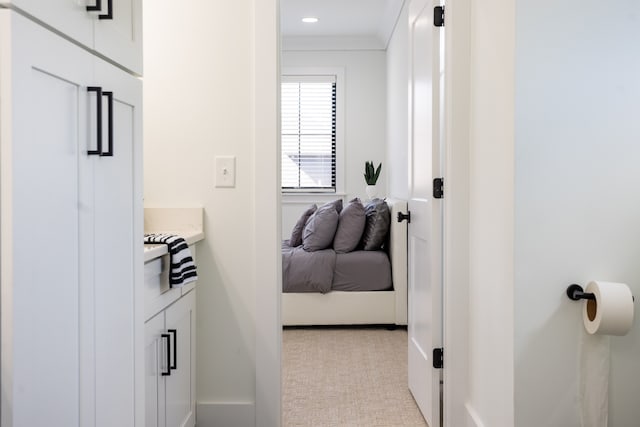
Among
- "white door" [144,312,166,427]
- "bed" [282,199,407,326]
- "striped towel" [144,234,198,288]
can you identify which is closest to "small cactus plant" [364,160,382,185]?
"bed" [282,199,407,326]

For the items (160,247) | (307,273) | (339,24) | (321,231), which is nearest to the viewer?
(160,247)

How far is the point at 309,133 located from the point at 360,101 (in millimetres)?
666

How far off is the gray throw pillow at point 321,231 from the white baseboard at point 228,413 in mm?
2261

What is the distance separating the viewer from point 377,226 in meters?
4.79

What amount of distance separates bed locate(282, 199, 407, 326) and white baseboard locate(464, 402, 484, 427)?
213 centimetres

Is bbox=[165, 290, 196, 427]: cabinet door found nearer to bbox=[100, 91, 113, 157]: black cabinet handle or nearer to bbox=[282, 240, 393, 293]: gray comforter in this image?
bbox=[100, 91, 113, 157]: black cabinet handle

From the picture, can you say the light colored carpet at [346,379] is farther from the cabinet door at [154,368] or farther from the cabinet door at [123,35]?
the cabinet door at [123,35]

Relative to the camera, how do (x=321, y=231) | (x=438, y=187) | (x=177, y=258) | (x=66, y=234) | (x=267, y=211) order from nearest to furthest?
(x=66, y=234)
(x=177, y=258)
(x=267, y=211)
(x=438, y=187)
(x=321, y=231)

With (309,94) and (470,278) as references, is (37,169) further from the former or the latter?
(309,94)

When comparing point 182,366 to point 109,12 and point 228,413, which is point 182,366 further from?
point 109,12

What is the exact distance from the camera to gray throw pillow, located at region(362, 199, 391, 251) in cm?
480

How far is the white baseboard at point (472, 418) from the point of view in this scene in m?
2.33

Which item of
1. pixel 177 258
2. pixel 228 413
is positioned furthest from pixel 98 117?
pixel 228 413

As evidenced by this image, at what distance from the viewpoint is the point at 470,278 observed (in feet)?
8.08
